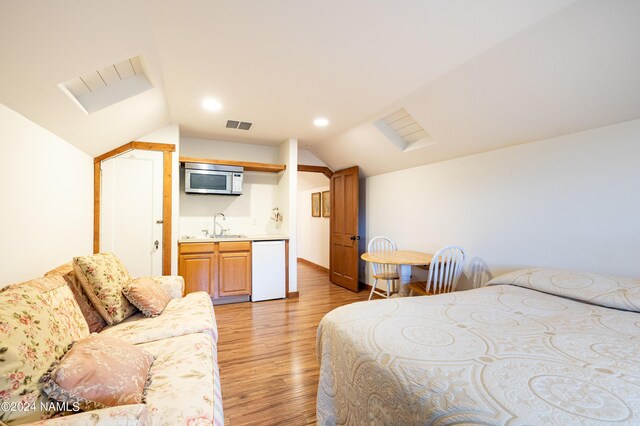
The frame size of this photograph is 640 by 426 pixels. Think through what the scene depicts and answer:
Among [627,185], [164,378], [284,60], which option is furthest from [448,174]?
[164,378]

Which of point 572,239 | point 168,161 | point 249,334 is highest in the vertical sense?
point 168,161

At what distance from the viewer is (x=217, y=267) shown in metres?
3.77

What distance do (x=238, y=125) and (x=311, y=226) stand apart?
384 centimetres

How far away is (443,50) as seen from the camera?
191 cm

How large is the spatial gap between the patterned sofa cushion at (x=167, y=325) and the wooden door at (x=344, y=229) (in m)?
2.75

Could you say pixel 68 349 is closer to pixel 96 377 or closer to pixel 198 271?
pixel 96 377

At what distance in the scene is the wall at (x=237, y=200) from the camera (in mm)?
4184

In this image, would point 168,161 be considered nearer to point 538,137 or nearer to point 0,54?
point 0,54

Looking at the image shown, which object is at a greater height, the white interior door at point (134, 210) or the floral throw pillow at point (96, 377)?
the white interior door at point (134, 210)

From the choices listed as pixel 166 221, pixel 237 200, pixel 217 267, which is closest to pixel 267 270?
pixel 217 267

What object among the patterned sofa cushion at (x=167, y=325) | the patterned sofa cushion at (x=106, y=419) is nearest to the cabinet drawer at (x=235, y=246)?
the patterned sofa cushion at (x=167, y=325)

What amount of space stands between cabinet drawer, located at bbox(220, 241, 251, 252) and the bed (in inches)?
100

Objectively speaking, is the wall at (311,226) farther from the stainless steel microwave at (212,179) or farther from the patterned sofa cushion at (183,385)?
the patterned sofa cushion at (183,385)

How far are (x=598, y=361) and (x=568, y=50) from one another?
1.88m
